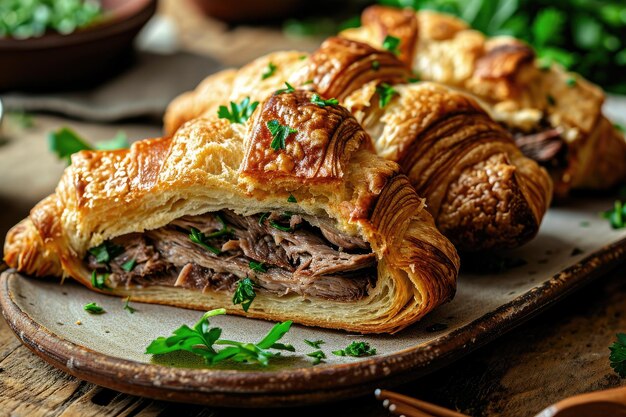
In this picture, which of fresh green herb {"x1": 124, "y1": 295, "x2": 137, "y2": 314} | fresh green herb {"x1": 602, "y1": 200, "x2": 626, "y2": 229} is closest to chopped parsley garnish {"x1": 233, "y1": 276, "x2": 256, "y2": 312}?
fresh green herb {"x1": 124, "y1": 295, "x2": 137, "y2": 314}

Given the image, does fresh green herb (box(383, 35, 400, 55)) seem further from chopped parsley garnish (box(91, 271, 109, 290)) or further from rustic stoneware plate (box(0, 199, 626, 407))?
chopped parsley garnish (box(91, 271, 109, 290))

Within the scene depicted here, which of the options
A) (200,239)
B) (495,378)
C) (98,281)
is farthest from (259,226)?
(495,378)

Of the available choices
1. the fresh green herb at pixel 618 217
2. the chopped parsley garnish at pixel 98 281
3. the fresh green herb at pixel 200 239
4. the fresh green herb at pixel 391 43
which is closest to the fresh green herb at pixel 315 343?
the fresh green herb at pixel 200 239

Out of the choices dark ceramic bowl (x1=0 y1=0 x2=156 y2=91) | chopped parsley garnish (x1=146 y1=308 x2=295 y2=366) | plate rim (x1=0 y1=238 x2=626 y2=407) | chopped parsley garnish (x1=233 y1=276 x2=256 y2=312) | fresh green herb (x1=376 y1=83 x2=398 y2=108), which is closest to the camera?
plate rim (x1=0 y1=238 x2=626 y2=407)

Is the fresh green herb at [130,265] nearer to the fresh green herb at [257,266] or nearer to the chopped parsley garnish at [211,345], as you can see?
the fresh green herb at [257,266]

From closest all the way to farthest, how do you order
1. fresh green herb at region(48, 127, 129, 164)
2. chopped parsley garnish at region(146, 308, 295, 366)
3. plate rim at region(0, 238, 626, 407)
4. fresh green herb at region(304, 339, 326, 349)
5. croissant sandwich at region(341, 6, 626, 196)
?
plate rim at region(0, 238, 626, 407) < chopped parsley garnish at region(146, 308, 295, 366) < fresh green herb at region(304, 339, 326, 349) < croissant sandwich at region(341, 6, 626, 196) < fresh green herb at region(48, 127, 129, 164)

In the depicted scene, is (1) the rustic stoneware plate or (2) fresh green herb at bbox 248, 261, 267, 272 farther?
(2) fresh green herb at bbox 248, 261, 267, 272

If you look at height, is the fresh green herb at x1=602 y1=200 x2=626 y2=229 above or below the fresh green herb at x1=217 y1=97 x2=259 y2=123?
below

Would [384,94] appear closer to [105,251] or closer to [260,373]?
[105,251]
